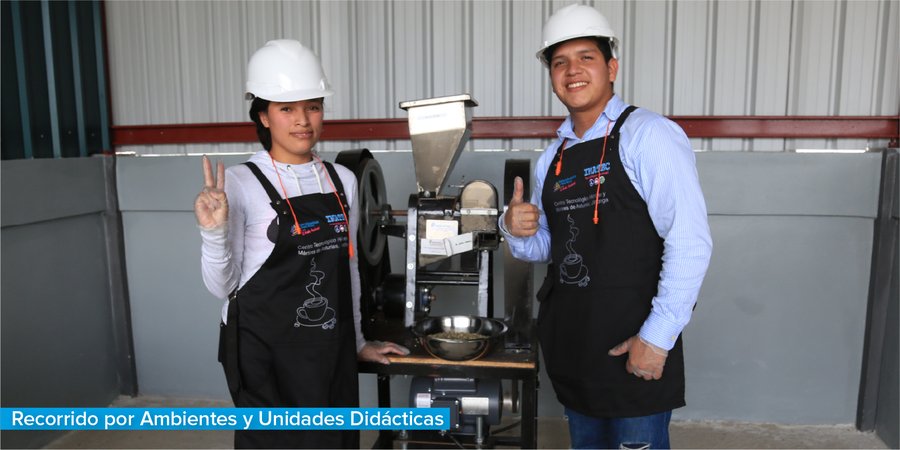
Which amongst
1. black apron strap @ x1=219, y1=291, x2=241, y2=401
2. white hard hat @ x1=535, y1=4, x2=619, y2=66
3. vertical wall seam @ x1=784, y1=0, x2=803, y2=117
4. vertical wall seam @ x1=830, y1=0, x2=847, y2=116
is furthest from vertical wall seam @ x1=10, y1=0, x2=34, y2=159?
vertical wall seam @ x1=830, y1=0, x2=847, y2=116

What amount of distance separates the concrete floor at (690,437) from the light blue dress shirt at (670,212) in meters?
1.70

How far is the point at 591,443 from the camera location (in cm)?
192

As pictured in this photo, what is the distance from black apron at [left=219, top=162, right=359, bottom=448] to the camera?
1.84 m

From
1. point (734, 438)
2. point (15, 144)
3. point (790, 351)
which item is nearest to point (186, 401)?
point (15, 144)

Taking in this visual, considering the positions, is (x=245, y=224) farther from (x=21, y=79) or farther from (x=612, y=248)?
(x=21, y=79)

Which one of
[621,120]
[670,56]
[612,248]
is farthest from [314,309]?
[670,56]

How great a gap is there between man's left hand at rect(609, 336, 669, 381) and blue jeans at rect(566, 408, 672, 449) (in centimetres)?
14

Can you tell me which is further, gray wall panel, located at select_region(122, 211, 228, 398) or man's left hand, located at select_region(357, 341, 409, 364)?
gray wall panel, located at select_region(122, 211, 228, 398)

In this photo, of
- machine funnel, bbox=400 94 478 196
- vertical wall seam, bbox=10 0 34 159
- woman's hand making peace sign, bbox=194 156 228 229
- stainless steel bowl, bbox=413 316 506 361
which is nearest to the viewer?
woman's hand making peace sign, bbox=194 156 228 229

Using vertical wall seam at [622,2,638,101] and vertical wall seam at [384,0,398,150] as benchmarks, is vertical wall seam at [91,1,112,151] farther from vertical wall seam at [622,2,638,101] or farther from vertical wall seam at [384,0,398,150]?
vertical wall seam at [622,2,638,101]

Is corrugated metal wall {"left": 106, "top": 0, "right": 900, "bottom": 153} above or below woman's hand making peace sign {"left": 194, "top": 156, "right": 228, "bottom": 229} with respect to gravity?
above

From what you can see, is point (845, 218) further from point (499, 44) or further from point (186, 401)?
point (186, 401)

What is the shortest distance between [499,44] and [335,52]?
34.1 inches

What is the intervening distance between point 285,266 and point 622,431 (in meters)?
1.06
